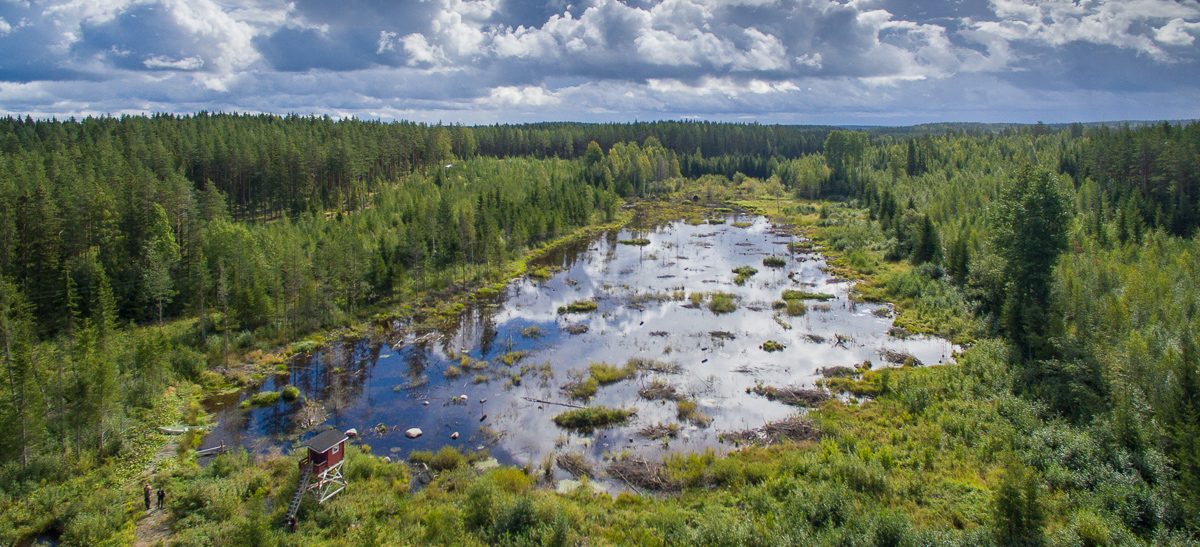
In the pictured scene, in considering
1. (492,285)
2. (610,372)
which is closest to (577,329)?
(610,372)

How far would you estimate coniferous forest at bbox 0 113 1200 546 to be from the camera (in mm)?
22359

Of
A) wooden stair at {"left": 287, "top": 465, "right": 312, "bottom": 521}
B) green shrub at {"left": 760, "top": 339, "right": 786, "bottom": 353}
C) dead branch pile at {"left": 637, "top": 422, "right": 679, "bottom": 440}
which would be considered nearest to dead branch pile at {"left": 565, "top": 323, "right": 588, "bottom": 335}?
green shrub at {"left": 760, "top": 339, "right": 786, "bottom": 353}

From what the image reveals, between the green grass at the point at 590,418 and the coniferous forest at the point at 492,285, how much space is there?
533cm

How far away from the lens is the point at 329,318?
4944 cm

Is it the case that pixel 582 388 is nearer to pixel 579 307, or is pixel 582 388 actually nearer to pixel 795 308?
pixel 579 307

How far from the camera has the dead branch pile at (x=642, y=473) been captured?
26.6 m

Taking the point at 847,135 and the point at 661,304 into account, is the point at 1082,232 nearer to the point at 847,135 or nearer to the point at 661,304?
the point at 661,304

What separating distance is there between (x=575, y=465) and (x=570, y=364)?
13.2 meters

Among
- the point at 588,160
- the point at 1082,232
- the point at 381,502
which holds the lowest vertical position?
the point at 381,502

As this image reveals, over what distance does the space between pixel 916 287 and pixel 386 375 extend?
48129 millimetres

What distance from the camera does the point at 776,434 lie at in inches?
1216

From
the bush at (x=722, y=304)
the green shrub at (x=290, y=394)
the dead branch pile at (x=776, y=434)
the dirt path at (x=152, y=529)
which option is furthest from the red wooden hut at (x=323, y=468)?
the bush at (x=722, y=304)

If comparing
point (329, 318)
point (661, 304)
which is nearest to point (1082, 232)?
point (661, 304)

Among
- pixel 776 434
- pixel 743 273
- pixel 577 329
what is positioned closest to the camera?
pixel 776 434
